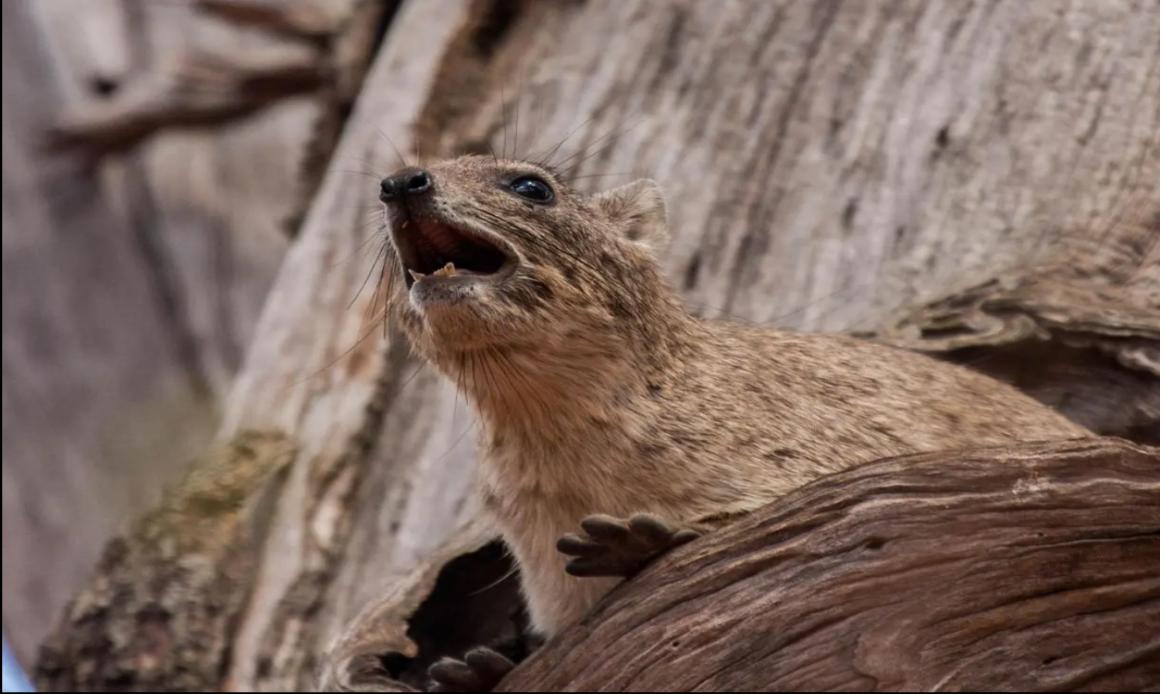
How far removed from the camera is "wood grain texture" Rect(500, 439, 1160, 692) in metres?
4.25

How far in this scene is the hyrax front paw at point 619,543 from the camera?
4.53 metres

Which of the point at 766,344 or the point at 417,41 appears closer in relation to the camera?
the point at 766,344

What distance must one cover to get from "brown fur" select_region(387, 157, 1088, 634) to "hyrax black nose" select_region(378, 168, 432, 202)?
6 cm

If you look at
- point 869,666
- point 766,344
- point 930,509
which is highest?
point 766,344

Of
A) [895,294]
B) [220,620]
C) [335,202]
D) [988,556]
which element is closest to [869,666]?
[988,556]

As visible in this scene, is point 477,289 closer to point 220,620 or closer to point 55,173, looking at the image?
point 220,620

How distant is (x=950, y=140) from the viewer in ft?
22.6

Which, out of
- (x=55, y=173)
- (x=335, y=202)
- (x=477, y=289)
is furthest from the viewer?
(x=55, y=173)

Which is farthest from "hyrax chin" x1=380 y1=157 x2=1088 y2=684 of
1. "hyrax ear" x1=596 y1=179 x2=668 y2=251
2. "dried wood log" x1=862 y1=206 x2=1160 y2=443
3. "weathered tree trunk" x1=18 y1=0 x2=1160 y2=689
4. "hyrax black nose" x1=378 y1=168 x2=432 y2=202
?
"weathered tree trunk" x1=18 y1=0 x2=1160 y2=689

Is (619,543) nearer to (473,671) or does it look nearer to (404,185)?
(473,671)

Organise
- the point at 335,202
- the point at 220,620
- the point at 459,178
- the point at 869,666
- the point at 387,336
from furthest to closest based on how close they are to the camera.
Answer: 1. the point at 335,202
2. the point at 387,336
3. the point at 220,620
4. the point at 459,178
5. the point at 869,666

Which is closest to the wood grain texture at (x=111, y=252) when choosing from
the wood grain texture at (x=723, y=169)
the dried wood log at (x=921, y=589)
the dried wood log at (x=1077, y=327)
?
the wood grain texture at (x=723, y=169)

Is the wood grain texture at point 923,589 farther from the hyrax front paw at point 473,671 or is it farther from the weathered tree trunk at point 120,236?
the weathered tree trunk at point 120,236

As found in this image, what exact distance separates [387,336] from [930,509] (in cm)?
325
